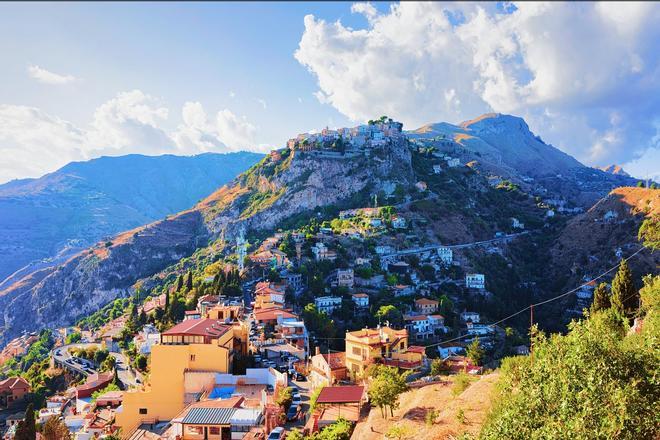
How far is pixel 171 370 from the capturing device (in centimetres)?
2622

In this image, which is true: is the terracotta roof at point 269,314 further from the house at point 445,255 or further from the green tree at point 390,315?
the house at point 445,255

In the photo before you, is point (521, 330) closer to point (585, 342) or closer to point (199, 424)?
point (199, 424)

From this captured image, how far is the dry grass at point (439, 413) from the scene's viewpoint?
1505 cm

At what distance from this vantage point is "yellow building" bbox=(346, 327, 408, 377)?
3123 cm

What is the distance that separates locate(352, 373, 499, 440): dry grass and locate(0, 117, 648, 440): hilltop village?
765 mm

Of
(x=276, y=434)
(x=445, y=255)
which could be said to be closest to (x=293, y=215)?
(x=445, y=255)

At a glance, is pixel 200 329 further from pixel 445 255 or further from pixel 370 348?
pixel 445 255

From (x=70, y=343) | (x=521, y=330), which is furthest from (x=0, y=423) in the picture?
(x=521, y=330)

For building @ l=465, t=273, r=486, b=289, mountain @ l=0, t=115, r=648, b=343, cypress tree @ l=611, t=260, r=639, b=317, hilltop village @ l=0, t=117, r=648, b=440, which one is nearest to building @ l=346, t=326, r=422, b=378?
hilltop village @ l=0, t=117, r=648, b=440

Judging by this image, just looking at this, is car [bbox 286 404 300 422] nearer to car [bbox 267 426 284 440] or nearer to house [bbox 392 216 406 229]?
car [bbox 267 426 284 440]

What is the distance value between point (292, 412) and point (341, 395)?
3.51 metres

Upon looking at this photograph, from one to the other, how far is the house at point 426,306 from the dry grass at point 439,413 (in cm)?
3646

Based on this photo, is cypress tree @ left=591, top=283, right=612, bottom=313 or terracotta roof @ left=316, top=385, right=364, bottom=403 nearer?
terracotta roof @ left=316, top=385, right=364, bottom=403

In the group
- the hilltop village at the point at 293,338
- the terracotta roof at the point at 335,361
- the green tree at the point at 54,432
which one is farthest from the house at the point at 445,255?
the green tree at the point at 54,432
